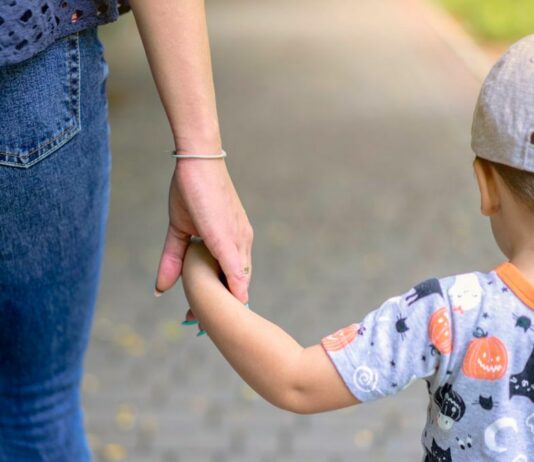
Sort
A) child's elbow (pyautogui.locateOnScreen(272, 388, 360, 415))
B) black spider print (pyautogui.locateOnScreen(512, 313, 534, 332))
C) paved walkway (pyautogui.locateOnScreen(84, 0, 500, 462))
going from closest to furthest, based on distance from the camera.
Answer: black spider print (pyautogui.locateOnScreen(512, 313, 534, 332)) → child's elbow (pyautogui.locateOnScreen(272, 388, 360, 415)) → paved walkway (pyautogui.locateOnScreen(84, 0, 500, 462))

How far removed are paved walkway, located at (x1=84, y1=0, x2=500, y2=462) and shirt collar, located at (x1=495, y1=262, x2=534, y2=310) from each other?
2.47m

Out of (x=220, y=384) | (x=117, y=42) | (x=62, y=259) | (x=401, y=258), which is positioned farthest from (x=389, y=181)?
(x=117, y=42)

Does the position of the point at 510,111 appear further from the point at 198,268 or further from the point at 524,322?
the point at 198,268

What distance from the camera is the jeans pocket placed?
1.77 m

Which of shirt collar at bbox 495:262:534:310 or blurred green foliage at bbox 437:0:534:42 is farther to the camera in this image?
blurred green foliage at bbox 437:0:534:42

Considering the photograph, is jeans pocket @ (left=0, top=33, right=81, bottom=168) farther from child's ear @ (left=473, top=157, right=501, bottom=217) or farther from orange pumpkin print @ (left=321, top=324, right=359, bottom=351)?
child's ear @ (left=473, top=157, right=501, bottom=217)

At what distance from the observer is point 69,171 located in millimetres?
1919

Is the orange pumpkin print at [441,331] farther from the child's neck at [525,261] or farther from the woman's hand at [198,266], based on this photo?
the woman's hand at [198,266]

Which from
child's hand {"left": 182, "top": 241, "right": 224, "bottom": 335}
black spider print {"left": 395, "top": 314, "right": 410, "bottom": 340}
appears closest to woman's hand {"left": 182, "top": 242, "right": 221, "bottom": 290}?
child's hand {"left": 182, "top": 241, "right": 224, "bottom": 335}

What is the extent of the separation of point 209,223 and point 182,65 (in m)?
0.31

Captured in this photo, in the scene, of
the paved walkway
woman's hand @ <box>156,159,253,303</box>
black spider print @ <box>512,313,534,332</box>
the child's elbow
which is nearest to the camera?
black spider print @ <box>512,313,534,332</box>

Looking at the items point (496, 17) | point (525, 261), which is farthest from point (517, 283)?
point (496, 17)

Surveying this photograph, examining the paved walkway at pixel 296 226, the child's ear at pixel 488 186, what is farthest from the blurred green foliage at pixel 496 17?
the child's ear at pixel 488 186

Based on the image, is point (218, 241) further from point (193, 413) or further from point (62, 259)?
point (193, 413)
